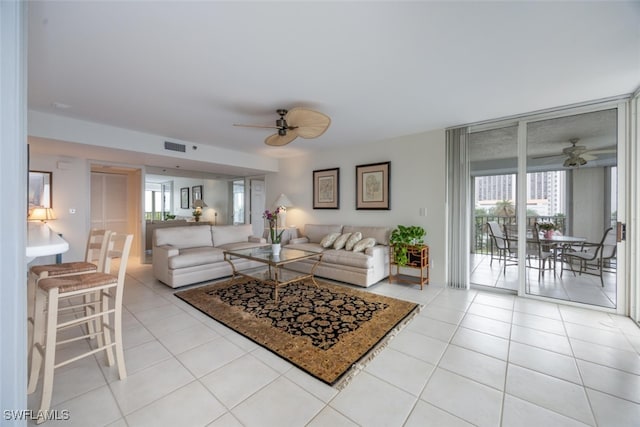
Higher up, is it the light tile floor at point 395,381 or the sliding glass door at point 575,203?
the sliding glass door at point 575,203

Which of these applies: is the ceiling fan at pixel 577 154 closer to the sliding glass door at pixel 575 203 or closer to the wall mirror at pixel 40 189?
the sliding glass door at pixel 575 203

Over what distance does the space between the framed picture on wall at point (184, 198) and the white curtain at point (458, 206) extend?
9111mm

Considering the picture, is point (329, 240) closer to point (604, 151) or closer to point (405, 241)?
point (405, 241)

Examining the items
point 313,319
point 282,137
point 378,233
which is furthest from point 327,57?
point 378,233

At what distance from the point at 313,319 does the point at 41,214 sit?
15.7 feet

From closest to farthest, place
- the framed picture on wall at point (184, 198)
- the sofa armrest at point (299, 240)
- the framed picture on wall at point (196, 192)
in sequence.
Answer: the sofa armrest at point (299, 240), the framed picture on wall at point (196, 192), the framed picture on wall at point (184, 198)

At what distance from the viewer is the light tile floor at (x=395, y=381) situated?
1.50 m

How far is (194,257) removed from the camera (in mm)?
3904

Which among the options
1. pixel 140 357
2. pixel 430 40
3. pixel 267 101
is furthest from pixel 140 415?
pixel 430 40

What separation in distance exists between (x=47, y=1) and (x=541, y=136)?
5062 millimetres

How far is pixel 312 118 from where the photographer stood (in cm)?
268

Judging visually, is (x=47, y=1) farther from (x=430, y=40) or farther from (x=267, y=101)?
(x=430, y=40)

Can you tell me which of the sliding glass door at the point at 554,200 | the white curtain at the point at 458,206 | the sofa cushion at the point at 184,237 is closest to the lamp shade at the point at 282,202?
the sofa cushion at the point at 184,237

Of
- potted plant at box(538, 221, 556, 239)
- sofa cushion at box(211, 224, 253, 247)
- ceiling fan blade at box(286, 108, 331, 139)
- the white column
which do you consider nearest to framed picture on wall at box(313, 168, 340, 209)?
sofa cushion at box(211, 224, 253, 247)
